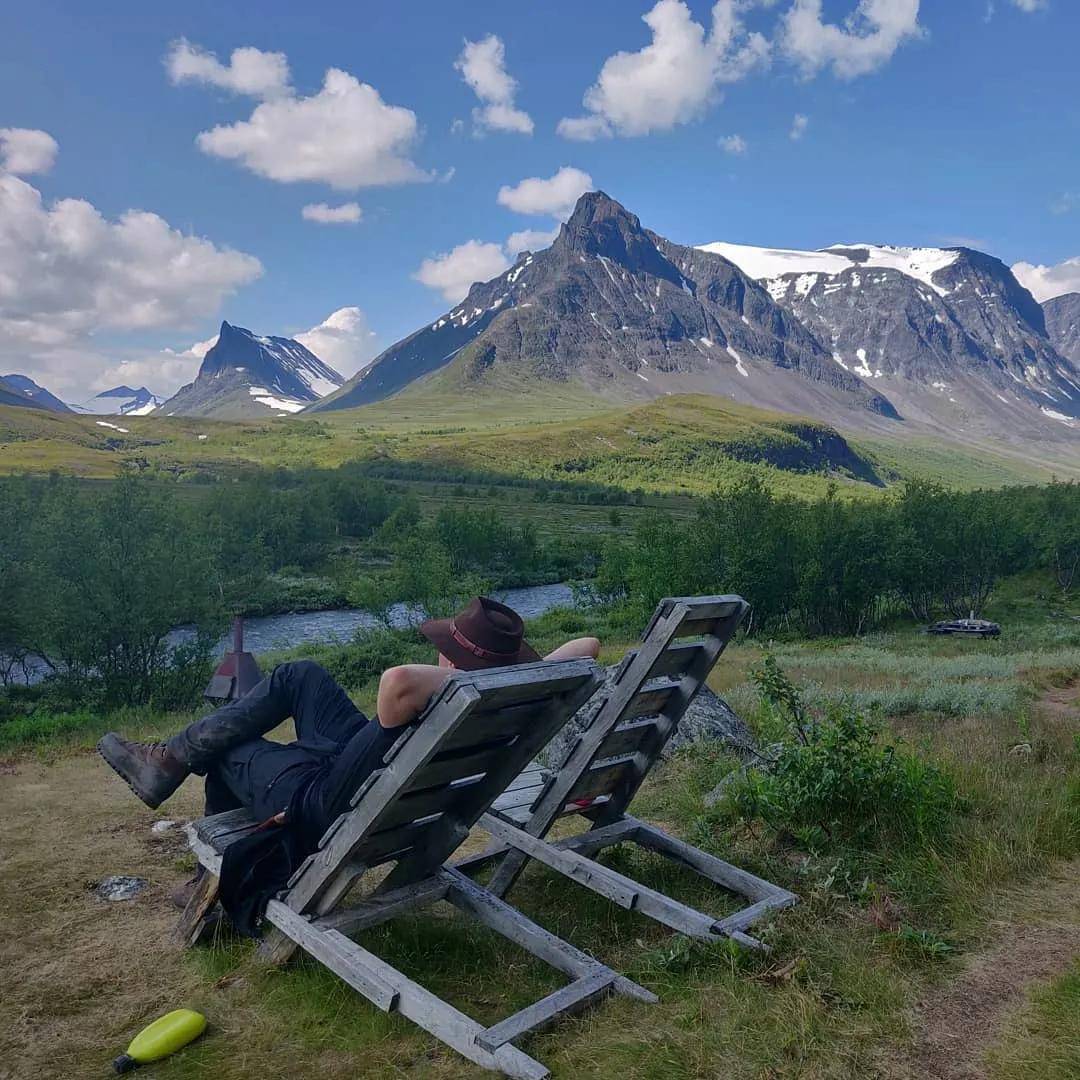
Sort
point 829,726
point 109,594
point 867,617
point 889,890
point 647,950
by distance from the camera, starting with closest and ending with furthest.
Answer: point 647,950, point 889,890, point 829,726, point 109,594, point 867,617

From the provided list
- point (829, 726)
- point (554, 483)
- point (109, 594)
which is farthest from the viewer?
point (554, 483)

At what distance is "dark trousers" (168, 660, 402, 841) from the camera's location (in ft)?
14.4

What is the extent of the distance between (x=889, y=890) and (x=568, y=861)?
1.76 m

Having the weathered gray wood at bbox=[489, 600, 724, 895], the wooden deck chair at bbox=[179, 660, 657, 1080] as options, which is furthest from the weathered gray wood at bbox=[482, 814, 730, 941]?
the wooden deck chair at bbox=[179, 660, 657, 1080]

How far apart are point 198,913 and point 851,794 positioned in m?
3.91

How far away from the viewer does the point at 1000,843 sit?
16.4 feet

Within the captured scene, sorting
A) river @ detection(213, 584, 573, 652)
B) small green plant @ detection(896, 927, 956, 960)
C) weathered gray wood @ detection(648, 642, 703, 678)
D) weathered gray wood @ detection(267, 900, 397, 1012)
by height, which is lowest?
river @ detection(213, 584, 573, 652)

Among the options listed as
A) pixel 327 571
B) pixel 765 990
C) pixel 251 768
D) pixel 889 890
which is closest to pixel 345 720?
pixel 251 768

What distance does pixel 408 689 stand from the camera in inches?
157

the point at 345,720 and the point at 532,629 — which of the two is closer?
the point at 345,720

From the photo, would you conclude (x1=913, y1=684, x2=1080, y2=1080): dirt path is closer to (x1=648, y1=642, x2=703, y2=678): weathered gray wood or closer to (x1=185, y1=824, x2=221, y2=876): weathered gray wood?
(x1=648, y1=642, x2=703, y2=678): weathered gray wood

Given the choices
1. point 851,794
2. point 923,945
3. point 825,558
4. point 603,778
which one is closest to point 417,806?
point 603,778

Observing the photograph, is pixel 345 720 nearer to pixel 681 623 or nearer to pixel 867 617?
pixel 681 623

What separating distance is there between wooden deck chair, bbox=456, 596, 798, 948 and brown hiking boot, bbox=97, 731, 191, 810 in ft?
5.95
